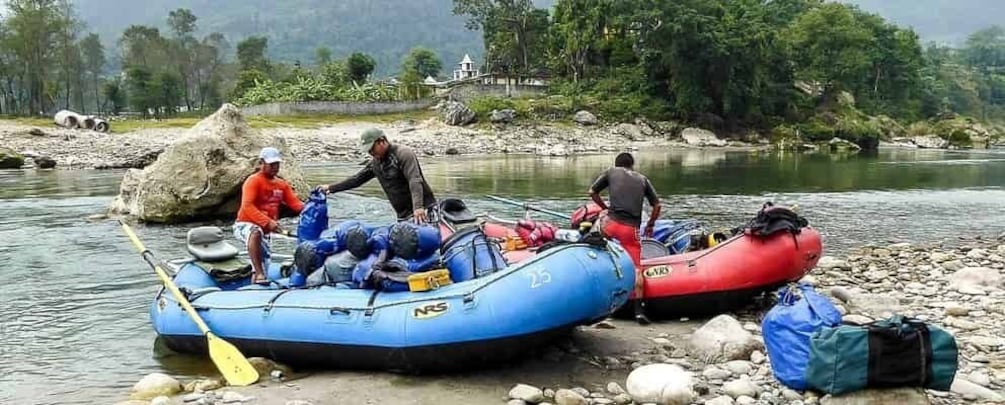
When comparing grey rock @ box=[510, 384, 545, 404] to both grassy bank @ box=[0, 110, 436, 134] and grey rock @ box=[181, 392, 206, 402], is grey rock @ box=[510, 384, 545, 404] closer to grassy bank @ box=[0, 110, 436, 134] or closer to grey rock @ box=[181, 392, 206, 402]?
grey rock @ box=[181, 392, 206, 402]

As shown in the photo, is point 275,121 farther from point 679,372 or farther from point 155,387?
point 679,372

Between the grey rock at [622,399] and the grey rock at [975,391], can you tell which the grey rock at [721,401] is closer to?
the grey rock at [622,399]

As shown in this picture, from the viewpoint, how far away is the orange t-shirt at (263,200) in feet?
33.5

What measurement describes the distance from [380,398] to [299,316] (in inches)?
50.8

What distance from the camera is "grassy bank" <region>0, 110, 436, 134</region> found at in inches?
2137

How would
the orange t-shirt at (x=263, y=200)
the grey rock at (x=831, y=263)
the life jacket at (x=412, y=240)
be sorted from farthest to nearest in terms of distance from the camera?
the grey rock at (x=831, y=263), the orange t-shirt at (x=263, y=200), the life jacket at (x=412, y=240)

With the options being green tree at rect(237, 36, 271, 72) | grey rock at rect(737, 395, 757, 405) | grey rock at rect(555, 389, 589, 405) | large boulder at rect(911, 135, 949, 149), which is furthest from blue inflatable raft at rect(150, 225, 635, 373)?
green tree at rect(237, 36, 271, 72)

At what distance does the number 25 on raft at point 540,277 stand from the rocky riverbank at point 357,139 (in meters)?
29.6

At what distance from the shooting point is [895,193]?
87.8 feet

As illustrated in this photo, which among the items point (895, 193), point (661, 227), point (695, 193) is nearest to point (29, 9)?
point (695, 193)

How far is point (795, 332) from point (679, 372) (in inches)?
38.1

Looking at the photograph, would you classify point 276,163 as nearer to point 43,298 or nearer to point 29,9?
point 43,298

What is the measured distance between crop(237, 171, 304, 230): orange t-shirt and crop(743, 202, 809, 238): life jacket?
5.37 meters

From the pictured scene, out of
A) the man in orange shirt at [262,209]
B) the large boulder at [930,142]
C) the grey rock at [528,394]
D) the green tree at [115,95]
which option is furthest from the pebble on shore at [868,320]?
the green tree at [115,95]
